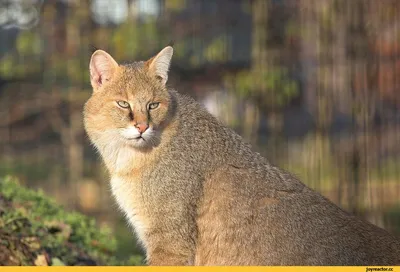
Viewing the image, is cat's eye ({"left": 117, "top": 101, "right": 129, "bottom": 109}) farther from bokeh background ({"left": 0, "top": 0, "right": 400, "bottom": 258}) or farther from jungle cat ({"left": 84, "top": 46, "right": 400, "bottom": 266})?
bokeh background ({"left": 0, "top": 0, "right": 400, "bottom": 258})

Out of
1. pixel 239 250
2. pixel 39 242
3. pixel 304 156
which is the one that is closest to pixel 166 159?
pixel 239 250

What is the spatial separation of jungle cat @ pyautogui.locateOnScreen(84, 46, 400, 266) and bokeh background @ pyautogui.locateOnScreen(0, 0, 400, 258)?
603cm

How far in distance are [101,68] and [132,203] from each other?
1.05m

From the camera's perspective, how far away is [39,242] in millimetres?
6441

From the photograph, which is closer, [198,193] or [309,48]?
[198,193]

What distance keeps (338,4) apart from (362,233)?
6761mm

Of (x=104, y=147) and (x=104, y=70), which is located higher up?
(x=104, y=70)

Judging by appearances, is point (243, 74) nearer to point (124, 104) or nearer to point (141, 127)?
point (124, 104)

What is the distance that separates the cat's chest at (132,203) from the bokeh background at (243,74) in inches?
238

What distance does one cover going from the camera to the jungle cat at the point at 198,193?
549 centimetres

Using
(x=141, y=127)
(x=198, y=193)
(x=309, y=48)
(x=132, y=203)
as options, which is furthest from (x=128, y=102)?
(x=309, y=48)

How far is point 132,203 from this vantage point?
18.8ft

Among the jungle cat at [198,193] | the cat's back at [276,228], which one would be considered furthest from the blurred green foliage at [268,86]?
the cat's back at [276,228]

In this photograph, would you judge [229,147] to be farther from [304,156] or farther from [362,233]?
[304,156]
